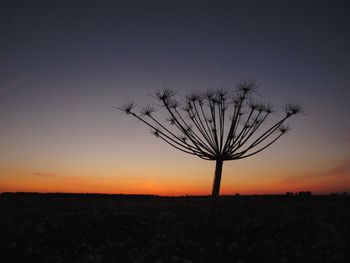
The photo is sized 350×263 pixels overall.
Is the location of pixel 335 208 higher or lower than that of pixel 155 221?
higher

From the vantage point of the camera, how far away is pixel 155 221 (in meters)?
18.8

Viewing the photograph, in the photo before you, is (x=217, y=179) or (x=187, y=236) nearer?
(x=187, y=236)

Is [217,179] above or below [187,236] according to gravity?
above

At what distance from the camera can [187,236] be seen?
15.8m

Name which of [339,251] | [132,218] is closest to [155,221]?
[132,218]

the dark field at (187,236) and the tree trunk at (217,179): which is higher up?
the tree trunk at (217,179)

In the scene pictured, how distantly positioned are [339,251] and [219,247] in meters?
4.17

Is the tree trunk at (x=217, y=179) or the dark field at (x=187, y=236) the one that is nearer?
the dark field at (x=187, y=236)

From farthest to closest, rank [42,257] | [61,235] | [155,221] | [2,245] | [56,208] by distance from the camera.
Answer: [56,208] → [155,221] → [61,235] → [2,245] → [42,257]

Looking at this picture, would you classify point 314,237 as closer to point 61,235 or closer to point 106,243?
point 106,243

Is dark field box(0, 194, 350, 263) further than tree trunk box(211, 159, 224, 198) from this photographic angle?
No

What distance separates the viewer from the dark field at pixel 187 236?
1280 centimetres

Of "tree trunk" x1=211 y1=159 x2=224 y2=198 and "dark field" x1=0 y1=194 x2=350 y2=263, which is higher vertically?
"tree trunk" x1=211 y1=159 x2=224 y2=198

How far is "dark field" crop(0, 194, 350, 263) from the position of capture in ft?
42.0
